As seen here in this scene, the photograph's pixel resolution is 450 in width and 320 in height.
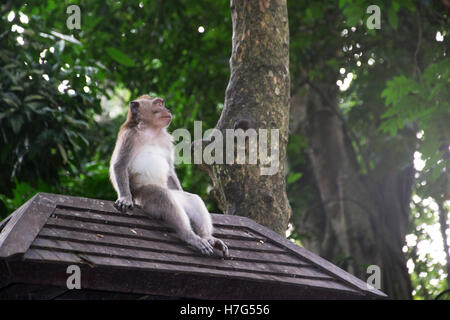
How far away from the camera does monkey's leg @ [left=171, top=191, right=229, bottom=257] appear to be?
18.3 feet

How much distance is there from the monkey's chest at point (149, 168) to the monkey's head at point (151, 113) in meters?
0.31

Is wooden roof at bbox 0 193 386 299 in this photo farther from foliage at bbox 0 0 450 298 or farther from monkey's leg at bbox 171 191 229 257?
foliage at bbox 0 0 450 298

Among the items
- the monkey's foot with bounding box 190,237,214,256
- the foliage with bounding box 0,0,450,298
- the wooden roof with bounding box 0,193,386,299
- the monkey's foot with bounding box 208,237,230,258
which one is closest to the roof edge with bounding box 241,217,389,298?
the wooden roof with bounding box 0,193,386,299

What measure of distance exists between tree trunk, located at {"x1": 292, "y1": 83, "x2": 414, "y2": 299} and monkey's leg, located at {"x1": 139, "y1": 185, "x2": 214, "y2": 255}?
723cm

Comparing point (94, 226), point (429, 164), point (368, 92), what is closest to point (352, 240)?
point (368, 92)

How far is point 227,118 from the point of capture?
313 inches

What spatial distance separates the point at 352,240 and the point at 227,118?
659 centimetres
